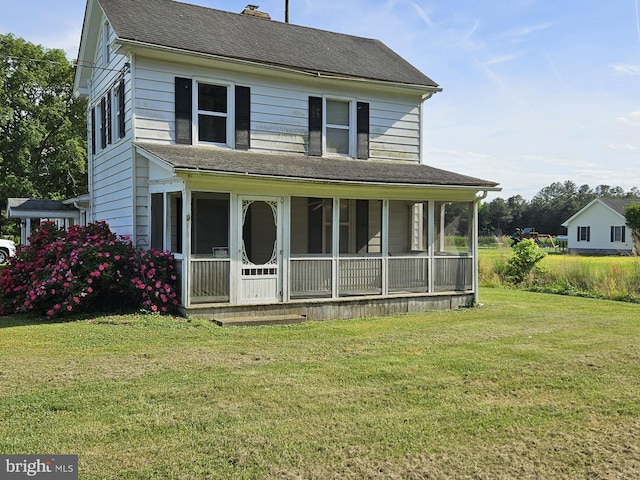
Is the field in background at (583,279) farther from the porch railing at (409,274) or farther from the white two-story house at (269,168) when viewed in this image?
the porch railing at (409,274)

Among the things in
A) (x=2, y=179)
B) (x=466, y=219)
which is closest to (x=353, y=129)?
(x=466, y=219)

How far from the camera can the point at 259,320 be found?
425 inches

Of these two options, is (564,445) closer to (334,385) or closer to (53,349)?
(334,385)

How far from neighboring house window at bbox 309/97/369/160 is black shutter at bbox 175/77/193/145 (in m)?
3.31

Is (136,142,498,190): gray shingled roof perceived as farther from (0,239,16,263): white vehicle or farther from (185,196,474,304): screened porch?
(0,239,16,263): white vehicle

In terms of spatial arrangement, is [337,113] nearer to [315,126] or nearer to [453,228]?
[315,126]

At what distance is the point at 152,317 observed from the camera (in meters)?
10.3

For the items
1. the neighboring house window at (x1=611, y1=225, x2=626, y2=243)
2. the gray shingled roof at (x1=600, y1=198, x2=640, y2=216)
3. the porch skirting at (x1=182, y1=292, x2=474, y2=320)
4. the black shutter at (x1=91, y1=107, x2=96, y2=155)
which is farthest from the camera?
the gray shingled roof at (x1=600, y1=198, x2=640, y2=216)

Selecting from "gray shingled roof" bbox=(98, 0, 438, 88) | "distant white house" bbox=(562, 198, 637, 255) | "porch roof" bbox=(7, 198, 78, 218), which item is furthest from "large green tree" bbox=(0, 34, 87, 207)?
"distant white house" bbox=(562, 198, 637, 255)

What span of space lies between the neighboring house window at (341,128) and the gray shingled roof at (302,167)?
410 mm

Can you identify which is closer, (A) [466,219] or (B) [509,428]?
(B) [509,428]

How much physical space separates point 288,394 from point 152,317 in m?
5.19

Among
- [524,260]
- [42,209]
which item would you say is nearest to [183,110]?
[42,209]

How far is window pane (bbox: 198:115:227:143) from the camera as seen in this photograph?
42.7 feet
